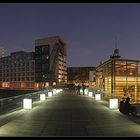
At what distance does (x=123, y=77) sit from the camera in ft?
177

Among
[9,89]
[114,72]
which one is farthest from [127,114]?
[9,89]

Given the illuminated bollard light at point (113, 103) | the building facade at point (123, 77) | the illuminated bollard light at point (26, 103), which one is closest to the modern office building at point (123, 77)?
the building facade at point (123, 77)

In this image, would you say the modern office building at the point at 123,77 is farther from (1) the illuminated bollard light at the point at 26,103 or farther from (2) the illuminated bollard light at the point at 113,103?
(1) the illuminated bollard light at the point at 26,103

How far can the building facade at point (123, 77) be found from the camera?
171 feet

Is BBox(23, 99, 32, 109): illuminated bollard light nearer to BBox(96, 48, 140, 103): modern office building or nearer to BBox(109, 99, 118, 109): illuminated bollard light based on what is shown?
BBox(109, 99, 118, 109): illuminated bollard light

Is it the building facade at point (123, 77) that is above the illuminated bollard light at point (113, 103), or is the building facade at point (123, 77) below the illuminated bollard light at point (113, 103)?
above

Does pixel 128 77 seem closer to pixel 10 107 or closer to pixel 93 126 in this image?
pixel 10 107

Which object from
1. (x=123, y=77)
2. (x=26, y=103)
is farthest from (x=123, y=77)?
(x=26, y=103)

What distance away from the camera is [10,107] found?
22.5m

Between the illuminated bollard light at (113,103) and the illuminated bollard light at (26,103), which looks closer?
the illuminated bollard light at (26,103)

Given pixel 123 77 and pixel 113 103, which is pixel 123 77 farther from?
pixel 113 103

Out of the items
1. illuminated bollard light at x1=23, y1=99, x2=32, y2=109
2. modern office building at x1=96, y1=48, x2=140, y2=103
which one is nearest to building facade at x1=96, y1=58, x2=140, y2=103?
modern office building at x1=96, y1=48, x2=140, y2=103
